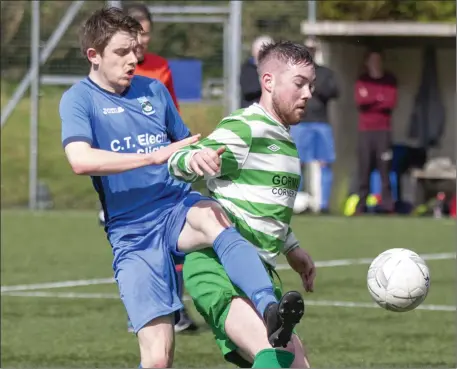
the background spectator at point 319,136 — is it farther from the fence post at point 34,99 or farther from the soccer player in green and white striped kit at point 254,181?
the soccer player in green and white striped kit at point 254,181

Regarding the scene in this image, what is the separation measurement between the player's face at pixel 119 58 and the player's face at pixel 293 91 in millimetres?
704

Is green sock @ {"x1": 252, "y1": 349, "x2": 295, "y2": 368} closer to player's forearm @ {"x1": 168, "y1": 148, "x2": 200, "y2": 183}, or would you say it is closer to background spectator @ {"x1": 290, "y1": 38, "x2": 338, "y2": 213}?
player's forearm @ {"x1": 168, "y1": 148, "x2": 200, "y2": 183}

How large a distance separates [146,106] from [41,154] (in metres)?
12.0

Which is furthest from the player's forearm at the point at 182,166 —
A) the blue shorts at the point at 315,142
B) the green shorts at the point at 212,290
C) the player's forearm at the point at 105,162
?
the blue shorts at the point at 315,142

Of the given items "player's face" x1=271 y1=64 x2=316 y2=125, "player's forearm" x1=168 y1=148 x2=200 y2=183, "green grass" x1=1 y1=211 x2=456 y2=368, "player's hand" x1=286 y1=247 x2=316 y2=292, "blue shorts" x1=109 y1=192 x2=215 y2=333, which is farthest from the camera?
"green grass" x1=1 y1=211 x2=456 y2=368

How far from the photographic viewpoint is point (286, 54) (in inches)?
226

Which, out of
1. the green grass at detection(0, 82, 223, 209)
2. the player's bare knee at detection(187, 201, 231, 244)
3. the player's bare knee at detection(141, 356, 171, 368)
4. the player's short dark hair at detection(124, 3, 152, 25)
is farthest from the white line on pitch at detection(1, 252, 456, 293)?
the player's bare knee at detection(187, 201, 231, 244)

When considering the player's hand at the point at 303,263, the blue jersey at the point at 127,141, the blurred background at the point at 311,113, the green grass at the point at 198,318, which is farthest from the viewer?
the blurred background at the point at 311,113

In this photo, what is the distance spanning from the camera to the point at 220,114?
17.5 metres

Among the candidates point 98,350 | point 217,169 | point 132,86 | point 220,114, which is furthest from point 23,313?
point 220,114

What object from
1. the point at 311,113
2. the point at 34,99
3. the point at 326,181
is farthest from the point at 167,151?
the point at 34,99

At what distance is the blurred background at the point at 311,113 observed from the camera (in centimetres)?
1468

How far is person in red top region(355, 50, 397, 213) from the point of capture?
17531mm

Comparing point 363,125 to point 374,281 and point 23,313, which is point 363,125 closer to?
point 23,313
